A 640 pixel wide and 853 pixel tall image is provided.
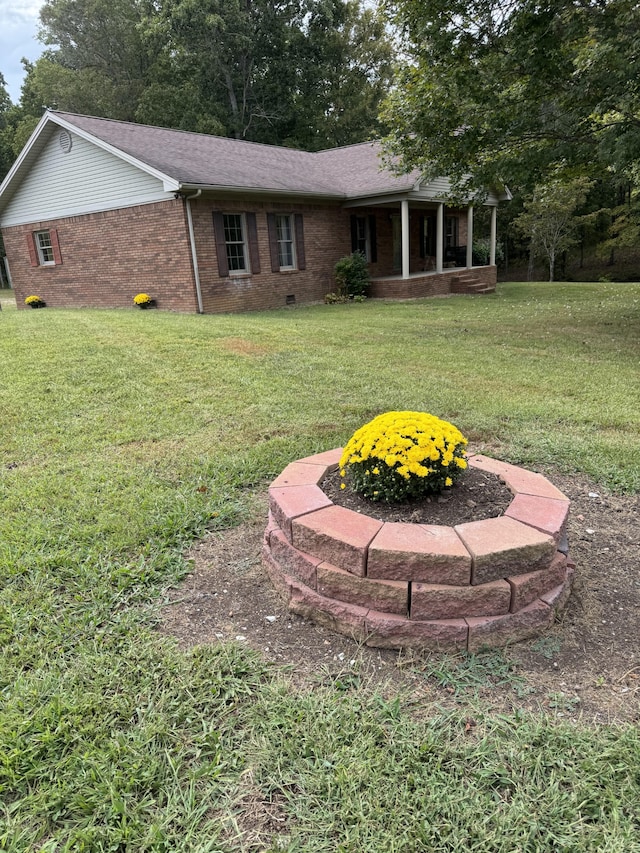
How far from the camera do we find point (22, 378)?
580cm

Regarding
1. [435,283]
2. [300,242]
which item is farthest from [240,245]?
[435,283]

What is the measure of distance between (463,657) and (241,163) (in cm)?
1457

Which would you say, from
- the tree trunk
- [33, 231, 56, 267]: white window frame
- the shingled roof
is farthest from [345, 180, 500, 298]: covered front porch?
the tree trunk

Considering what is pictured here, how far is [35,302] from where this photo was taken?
15.5 metres

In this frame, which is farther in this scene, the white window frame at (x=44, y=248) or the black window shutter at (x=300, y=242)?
the white window frame at (x=44, y=248)

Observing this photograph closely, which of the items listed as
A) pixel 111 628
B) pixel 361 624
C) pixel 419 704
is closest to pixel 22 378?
pixel 111 628

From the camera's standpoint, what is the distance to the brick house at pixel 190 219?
1195 cm

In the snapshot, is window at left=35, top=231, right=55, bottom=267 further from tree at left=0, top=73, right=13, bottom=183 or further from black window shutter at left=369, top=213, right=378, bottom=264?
tree at left=0, top=73, right=13, bottom=183

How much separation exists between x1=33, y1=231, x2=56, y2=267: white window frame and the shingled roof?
11.3 feet

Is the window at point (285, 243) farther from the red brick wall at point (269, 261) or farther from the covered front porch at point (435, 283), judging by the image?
the covered front porch at point (435, 283)

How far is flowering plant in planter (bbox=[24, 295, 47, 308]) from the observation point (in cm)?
1545

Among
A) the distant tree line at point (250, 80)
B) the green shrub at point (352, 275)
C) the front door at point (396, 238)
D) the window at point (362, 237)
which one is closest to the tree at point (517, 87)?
the distant tree line at point (250, 80)

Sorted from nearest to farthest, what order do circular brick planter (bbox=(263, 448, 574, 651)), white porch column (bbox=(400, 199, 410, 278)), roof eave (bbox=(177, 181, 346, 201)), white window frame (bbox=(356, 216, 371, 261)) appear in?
1. circular brick planter (bbox=(263, 448, 574, 651))
2. roof eave (bbox=(177, 181, 346, 201))
3. white porch column (bbox=(400, 199, 410, 278))
4. white window frame (bbox=(356, 216, 371, 261))

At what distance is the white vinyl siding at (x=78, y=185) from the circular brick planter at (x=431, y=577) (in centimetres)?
1115
